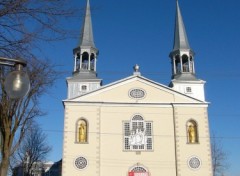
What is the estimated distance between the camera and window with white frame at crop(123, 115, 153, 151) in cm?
2876

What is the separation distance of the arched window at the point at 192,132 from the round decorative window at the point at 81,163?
8149 mm

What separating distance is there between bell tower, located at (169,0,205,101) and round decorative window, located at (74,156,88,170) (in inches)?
394

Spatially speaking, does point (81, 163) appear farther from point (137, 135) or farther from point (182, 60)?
point (182, 60)

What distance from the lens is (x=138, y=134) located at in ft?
95.2

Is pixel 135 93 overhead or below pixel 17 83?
overhead

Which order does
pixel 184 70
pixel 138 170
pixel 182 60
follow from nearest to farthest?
pixel 138 170, pixel 184 70, pixel 182 60

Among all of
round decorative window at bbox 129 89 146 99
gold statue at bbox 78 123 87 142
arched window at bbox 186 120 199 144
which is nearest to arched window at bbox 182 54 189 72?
round decorative window at bbox 129 89 146 99

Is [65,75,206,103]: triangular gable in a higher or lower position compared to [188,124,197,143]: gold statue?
higher

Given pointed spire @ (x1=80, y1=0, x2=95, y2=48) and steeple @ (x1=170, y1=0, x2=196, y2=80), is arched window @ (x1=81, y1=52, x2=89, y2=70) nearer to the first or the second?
pointed spire @ (x1=80, y1=0, x2=95, y2=48)

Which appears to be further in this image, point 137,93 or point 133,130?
point 137,93

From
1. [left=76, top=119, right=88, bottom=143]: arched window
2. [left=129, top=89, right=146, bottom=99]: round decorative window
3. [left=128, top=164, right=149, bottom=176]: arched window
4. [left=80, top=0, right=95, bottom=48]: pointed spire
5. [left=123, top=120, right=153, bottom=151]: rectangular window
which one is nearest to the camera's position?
[left=128, top=164, right=149, bottom=176]: arched window

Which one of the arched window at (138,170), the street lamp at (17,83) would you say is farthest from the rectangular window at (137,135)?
the street lamp at (17,83)

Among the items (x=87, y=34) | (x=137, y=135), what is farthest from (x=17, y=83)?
(x=87, y=34)

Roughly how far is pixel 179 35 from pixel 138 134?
11.2 meters
